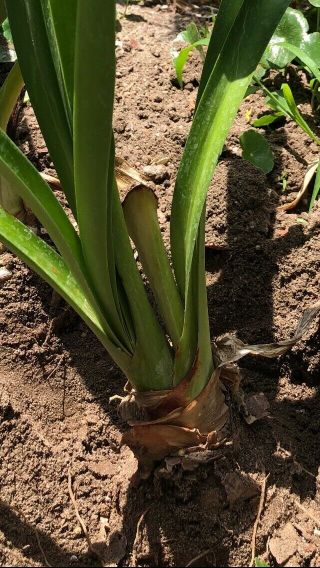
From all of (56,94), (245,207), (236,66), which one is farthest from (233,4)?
(245,207)

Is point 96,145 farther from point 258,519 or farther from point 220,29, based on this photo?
point 258,519

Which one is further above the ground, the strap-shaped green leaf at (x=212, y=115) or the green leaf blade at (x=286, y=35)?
the green leaf blade at (x=286, y=35)

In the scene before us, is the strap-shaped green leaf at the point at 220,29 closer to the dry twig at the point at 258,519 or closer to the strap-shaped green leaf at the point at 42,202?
the strap-shaped green leaf at the point at 42,202

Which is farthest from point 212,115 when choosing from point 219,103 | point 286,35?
point 286,35

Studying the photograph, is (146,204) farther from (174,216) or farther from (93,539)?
(93,539)

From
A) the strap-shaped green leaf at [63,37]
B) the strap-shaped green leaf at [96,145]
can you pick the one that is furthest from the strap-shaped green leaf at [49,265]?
the strap-shaped green leaf at [63,37]

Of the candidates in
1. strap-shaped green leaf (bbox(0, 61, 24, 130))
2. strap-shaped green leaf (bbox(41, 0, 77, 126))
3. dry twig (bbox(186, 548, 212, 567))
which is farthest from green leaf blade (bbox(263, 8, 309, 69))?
dry twig (bbox(186, 548, 212, 567))

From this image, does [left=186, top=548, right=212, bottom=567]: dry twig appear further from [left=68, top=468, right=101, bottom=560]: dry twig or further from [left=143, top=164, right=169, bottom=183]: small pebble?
[left=143, top=164, right=169, bottom=183]: small pebble
